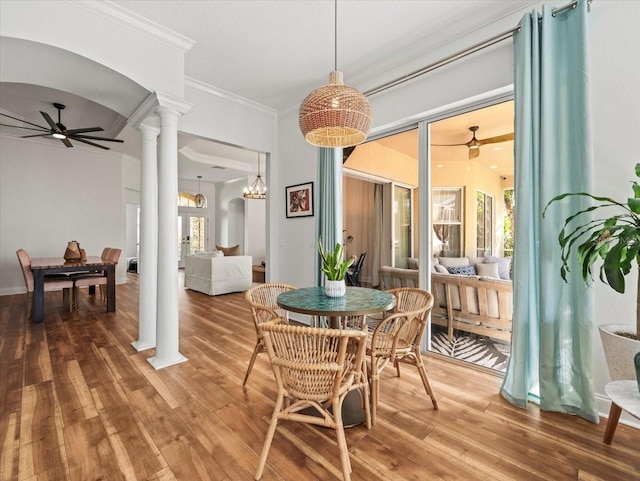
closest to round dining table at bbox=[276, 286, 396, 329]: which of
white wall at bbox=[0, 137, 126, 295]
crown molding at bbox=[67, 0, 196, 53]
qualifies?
crown molding at bbox=[67, 0, 196, 53]

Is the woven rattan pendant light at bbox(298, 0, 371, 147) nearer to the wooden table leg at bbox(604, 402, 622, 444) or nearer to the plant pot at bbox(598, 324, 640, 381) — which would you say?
the plant pot at bbox(598, 324, 640, 381)

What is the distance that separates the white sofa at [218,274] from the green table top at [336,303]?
409cm

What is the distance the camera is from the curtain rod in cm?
216

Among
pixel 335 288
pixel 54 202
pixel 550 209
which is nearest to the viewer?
pixel 550 209

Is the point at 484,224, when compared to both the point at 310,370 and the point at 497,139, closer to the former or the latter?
the point at 497,139

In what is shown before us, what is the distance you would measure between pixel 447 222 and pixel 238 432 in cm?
287

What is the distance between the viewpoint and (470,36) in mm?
2662

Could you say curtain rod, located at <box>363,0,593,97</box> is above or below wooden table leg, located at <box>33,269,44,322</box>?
above

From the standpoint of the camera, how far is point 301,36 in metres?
2.86

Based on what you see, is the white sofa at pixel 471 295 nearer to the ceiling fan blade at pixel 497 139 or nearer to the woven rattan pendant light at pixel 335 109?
the ceiling fan blade at pixel 497 139

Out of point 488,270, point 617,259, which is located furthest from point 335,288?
point 488,270

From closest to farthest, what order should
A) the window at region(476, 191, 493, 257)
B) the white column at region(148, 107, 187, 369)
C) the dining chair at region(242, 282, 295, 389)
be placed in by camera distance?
the dining chair at region(242, 282, 295, 389)
the white column at region(148, 107, 187, 369)
the window at region(476, 191, 493, 257)

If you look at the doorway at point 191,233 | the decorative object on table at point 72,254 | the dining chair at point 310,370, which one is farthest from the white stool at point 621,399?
the doorway at point 191,233

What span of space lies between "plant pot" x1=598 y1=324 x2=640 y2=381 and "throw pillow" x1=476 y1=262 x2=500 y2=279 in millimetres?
1437
